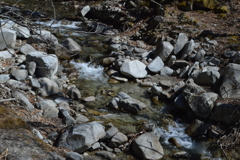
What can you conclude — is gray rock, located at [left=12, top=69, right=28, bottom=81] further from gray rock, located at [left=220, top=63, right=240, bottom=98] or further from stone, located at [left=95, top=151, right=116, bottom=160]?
gray rock, located at [left=220, top=63, right=240, bottom=98]

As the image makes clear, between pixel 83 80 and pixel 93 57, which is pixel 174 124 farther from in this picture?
pixel 93 57

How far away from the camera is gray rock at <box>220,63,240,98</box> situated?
7021mm

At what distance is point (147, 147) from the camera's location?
5.17 metres

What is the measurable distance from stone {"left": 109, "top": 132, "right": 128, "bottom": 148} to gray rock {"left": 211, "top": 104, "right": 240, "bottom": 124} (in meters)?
2.27

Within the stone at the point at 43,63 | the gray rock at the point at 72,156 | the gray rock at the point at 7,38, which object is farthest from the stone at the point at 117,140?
the gray rock at the point at 7,38

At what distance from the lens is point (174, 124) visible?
6.55 m

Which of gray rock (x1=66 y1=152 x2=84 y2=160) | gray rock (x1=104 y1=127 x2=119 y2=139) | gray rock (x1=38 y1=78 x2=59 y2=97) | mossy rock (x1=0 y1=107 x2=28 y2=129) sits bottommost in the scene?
gray rock (x1=38 y1=78 x2=59 y2=97)

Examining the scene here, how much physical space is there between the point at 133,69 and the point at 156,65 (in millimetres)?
888

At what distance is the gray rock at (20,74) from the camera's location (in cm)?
722

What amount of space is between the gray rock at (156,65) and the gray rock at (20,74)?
386 cm

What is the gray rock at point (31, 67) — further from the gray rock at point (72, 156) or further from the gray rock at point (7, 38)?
the gray rock at point (72, 156)

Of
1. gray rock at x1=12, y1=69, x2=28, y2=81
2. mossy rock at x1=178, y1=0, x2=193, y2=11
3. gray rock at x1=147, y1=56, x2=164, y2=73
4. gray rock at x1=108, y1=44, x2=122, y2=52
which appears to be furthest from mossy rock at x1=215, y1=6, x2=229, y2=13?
gray rock at x1=12, y1=69, x2=28, y2=81

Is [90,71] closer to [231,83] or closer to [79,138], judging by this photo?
[231,83]

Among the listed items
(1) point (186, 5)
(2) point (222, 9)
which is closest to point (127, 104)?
(1) point (186, 5)
